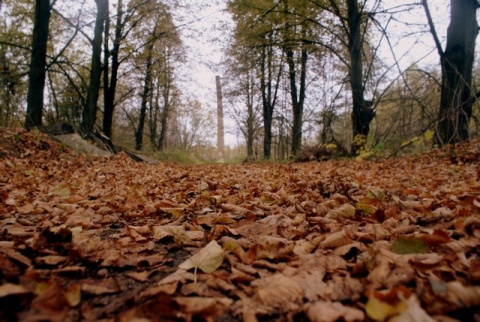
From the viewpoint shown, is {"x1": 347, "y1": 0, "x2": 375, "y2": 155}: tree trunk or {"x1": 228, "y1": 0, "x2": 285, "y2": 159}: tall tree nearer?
{"x1": 347, "y1": 0, "x2": 375, "y2": 155}: tree trunk

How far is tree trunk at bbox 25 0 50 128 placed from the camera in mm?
7238

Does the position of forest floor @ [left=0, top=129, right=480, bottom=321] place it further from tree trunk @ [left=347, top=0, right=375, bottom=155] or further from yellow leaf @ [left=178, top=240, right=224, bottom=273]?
tree trunk @ [left=347, top=0, right=375, bottom=155]

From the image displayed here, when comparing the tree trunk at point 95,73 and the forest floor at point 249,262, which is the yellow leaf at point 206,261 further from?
the tree trunk at point 95,73

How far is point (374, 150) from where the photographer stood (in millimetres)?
5250

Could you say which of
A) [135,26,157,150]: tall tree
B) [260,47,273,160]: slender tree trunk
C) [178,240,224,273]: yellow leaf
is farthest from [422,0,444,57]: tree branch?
[135,26,157,150]: tall tree

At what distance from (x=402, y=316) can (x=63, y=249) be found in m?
1.27

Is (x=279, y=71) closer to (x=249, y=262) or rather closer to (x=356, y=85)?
(x=356, y=85)

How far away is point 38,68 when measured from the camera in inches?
284

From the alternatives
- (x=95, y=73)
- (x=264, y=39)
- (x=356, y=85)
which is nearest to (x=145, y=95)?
(x=95, y=73)

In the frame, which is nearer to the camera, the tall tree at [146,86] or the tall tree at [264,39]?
the tall tree at [264,39]

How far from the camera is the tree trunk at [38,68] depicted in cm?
724

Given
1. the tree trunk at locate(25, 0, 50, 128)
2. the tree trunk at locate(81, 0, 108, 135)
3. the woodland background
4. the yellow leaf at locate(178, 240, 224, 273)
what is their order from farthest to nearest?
the tree trunk at locate(81, 0, 108, 135)
the tree trunk at locate(25, 0, 50, 128)
the woodland background
the yellow leaf at locate(178, 240, 224, 273)

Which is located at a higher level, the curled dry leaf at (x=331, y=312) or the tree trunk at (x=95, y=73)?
the tree trunk at (x=95, y=73)

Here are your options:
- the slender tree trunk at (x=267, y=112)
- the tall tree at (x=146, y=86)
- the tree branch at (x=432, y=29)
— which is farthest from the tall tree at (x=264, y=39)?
the tall tree at (x=146, y=86)
